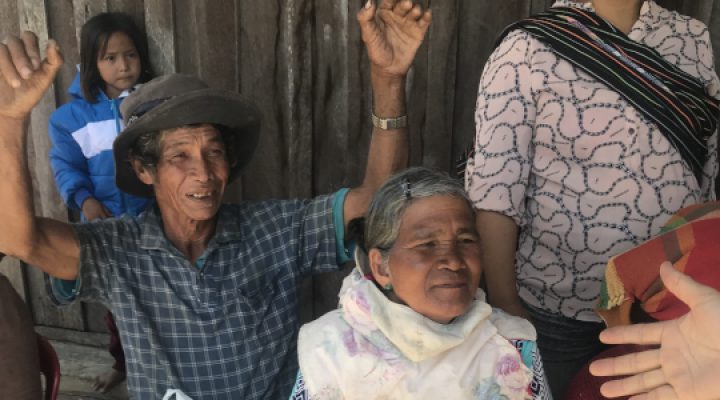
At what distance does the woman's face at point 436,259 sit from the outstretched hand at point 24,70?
95cm

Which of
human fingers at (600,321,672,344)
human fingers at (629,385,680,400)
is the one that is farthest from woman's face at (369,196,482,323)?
human fingers at (629,385,680,400)

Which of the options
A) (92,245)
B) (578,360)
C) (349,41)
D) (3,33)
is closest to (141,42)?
(3,33)

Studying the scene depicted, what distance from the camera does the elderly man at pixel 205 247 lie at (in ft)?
6.63

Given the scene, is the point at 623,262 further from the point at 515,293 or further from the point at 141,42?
the point at 141,42

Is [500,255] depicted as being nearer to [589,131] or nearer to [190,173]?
[589,131]

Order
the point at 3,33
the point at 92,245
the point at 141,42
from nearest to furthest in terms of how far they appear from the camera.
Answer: the point at 92,245, the point at 141,42, the point at 3,33

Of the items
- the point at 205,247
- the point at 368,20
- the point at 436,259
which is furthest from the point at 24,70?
the point at 436,259

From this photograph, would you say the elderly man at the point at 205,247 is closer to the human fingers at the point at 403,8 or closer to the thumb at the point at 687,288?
the human fingers at the point at 403,8

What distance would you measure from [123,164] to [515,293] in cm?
130

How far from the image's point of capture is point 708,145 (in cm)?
189

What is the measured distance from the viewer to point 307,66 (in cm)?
281

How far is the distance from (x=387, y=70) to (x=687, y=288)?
1.11m

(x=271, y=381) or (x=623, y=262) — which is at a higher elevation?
(x=623, y=262)

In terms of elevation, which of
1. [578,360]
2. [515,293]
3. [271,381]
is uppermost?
[515,293]
